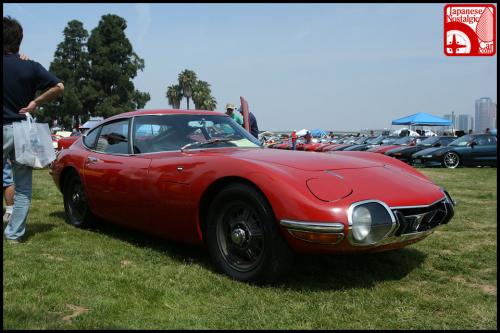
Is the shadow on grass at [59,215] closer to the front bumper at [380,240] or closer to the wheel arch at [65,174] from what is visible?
the wheel arch at [65,174]

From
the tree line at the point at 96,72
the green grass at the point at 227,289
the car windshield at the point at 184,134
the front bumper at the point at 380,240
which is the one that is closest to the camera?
the green grass at the point at 227,289

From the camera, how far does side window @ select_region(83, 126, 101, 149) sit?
15.7 ft

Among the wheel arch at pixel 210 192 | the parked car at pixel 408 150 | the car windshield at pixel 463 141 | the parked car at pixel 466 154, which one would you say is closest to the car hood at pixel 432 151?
the parked car at pixel 466 154

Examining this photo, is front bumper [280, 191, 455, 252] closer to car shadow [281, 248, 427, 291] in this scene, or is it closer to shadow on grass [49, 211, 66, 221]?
car shadow [281, 248, 427, 291]

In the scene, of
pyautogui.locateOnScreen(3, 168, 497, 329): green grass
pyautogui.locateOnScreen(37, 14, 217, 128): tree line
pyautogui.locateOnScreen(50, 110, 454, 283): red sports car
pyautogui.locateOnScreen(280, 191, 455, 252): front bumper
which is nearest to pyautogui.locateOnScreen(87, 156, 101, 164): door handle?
pyautogui.locateOnScreen(50, 110, 454, 283): red sports car

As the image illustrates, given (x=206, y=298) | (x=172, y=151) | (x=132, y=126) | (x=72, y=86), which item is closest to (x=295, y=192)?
(x=206, y=298)

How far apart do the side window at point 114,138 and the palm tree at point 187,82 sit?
212 ft

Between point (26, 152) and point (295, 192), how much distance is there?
2.31 metres

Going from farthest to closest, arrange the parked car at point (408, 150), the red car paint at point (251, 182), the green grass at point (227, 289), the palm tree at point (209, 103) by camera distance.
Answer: the palm tree at point (209, 103) → the parked car at point (408, 150) → the red car paint at point (251, 182) → the green grass at point (227, 289)

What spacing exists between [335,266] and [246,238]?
0.78 m

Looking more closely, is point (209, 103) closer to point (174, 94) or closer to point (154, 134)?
point (174, 94)

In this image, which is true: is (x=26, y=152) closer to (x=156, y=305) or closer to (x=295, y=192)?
(x=156, y=305)

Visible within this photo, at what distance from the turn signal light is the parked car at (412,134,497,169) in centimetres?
1408

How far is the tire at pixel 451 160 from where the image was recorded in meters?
15.5
